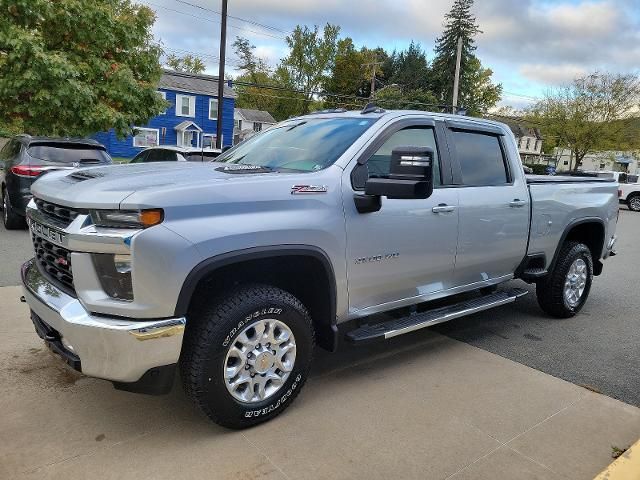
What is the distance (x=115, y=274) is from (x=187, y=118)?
3683cm

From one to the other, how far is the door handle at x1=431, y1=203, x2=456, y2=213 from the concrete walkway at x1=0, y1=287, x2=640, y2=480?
1.28m

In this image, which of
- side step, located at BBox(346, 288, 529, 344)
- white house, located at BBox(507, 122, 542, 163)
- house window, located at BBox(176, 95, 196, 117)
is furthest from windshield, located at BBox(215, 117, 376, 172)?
white house, located at BBox(507, 122, 542, 163)

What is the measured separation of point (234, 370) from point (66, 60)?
1050 cm

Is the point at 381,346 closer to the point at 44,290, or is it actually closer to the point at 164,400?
the point at 164,400

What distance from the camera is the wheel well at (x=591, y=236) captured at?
18.9 feet

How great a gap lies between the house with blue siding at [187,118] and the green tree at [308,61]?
23.5 metres

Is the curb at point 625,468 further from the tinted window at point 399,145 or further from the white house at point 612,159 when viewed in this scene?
the white house at point 612,159

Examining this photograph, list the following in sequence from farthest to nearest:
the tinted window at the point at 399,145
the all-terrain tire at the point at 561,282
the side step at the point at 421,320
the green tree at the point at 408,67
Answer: the green tree at the point at 408,67 < the all-terrain tire at the point at 561,282 < the tinted window at the point at 399,145 < the side step at the point at 421,320

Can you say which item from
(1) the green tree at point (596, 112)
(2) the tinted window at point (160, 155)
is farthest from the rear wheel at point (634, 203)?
→ (2) the tinted window at point (160, 155)

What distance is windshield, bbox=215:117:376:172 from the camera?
141 inches

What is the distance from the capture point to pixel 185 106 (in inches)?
1463

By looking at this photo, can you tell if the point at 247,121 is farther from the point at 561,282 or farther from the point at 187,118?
the point at 561,282

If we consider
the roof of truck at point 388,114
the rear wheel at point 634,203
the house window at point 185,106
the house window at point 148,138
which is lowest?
the rear wheel at point 634,203

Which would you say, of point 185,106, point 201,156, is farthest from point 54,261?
point 185,106
